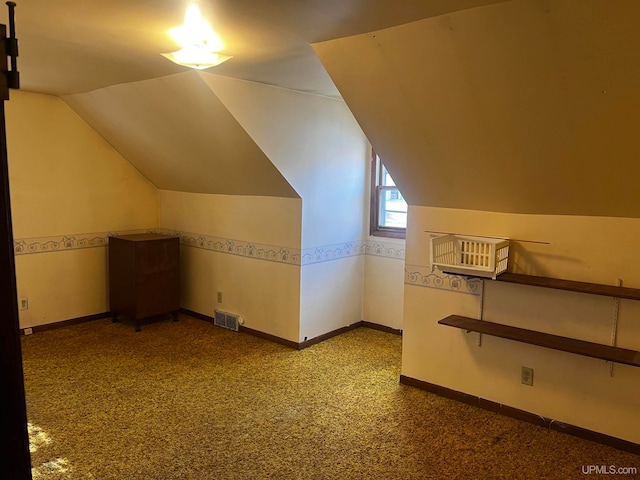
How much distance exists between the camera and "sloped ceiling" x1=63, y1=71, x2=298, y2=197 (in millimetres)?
3660

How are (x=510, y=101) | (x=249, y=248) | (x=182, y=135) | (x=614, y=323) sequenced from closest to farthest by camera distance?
(x=510, y=101) < (x=614, y=323) < (x=182, y=135) < (x=249, y=248)

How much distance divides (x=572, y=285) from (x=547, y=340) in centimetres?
35

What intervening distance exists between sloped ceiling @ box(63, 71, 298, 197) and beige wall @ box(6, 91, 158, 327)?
0.21 metres

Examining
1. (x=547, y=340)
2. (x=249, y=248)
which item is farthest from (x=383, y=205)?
(x=547, y=340)

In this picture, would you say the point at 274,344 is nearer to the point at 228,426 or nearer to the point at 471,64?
the point at 228,426

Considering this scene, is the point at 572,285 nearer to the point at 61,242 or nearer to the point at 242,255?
the point at 242,255

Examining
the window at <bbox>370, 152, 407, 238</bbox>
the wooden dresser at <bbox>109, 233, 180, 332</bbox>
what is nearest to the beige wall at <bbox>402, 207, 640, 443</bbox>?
the window at <bbox>370, 152, 407, 238</bbox>

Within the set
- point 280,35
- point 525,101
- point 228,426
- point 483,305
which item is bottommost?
point 228,426

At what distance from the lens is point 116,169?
5062 millimetres

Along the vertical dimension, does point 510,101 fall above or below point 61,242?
above

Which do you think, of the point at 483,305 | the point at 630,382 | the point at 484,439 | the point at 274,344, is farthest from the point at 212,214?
the point at 630,382

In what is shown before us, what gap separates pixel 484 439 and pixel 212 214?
320 centimetres

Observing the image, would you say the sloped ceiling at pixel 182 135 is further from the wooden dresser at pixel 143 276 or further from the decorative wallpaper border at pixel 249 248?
the wooden dresser at pixel 143 276

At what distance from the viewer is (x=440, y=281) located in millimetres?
3369
